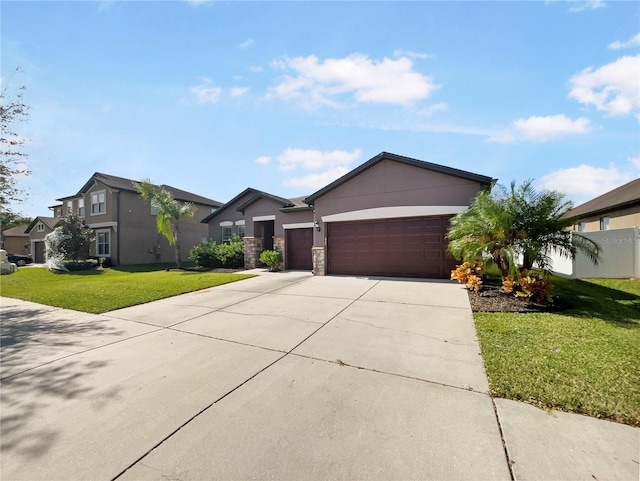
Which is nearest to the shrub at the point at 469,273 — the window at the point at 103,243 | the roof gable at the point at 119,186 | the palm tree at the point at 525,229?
the palm tree at the point at 525,229

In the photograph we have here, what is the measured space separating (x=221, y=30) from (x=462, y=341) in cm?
1040

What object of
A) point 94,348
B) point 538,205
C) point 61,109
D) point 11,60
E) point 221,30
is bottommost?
point 94,348

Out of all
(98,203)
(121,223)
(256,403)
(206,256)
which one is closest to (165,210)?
(206,256)

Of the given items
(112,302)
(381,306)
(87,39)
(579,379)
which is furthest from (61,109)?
(579,379)

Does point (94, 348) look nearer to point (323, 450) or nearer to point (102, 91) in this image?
point (323, 450)

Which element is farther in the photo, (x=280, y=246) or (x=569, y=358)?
(x=280, y=246)

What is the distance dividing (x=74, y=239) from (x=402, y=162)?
77.6 feet

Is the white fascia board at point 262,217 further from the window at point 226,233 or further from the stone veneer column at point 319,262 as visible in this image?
the window at point 226,233

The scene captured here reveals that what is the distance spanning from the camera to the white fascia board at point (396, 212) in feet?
35.8

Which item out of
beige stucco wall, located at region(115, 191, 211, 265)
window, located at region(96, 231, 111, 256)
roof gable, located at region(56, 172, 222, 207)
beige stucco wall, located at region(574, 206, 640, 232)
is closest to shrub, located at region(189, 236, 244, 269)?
roof gable, located at region(56, 172, 222, 207)

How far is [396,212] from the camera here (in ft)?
38.6

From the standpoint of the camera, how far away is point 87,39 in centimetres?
752

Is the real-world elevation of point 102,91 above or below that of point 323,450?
above

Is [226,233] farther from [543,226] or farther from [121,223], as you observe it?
[543,226]
